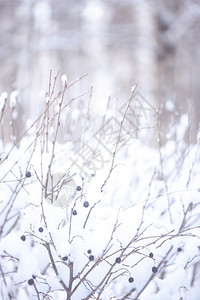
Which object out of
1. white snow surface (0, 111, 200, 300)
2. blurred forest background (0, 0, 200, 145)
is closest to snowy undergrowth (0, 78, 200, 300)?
white snow surface (0, 111, 200, 300)

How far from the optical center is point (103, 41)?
8.24 m

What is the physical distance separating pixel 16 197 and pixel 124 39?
745cm

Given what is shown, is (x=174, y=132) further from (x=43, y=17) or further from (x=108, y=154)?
(x=43, y=17)

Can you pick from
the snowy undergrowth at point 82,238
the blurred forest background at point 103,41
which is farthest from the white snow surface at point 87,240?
the blurred forest background at point 103,41

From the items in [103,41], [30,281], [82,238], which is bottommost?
[30,281]

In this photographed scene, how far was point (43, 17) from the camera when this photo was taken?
7.89m

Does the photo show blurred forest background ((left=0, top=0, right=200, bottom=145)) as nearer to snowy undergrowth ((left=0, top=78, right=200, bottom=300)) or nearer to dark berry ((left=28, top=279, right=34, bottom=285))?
snowy undergrowth ((left=0, top=78, right=200, bottom=300))

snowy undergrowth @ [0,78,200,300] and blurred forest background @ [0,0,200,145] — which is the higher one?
blurred forest background @ [0,0,200,145]

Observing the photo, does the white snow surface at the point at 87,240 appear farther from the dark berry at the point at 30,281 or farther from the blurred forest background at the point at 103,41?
the blurred forest background at the point at 103,41

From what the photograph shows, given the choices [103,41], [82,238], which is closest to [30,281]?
[82,238]

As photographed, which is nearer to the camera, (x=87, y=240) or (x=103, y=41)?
(x=87, y=240)

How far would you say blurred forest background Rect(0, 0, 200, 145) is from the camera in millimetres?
7848

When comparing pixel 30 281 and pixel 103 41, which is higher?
pixel 103 41

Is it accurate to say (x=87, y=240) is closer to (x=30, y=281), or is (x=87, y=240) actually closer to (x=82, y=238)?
(x=82, y=238)
